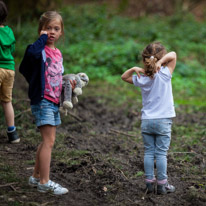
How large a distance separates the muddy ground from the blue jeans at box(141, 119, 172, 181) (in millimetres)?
301

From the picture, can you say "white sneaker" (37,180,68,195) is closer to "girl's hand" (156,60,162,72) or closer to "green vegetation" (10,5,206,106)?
"girl's hand" (156,60,162,72)

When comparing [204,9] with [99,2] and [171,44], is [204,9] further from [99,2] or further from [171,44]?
[171,44]

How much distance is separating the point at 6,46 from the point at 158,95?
2211 mm

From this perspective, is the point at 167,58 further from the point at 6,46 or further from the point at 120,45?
the point at 120,45

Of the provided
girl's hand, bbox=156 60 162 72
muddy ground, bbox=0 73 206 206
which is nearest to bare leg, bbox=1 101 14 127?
muddy ground, bbox=0 73 206 206

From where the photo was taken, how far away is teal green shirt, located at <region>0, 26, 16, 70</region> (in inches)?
176

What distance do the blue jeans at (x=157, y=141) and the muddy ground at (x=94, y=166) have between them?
301 mm

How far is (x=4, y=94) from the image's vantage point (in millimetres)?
4871

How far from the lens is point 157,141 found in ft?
11.8

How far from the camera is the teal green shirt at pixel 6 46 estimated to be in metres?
4.48

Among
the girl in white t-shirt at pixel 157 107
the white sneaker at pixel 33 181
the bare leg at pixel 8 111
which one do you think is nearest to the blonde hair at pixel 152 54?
the girl in white t-shirt at pixel 157 107

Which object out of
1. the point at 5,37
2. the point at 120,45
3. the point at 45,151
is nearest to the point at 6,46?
the point at 5,37

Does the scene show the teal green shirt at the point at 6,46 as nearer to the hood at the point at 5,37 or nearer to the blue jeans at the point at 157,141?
the hood at the point at 5,37

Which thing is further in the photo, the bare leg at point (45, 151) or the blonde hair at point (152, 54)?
the blonde hair at point (152, 54)
